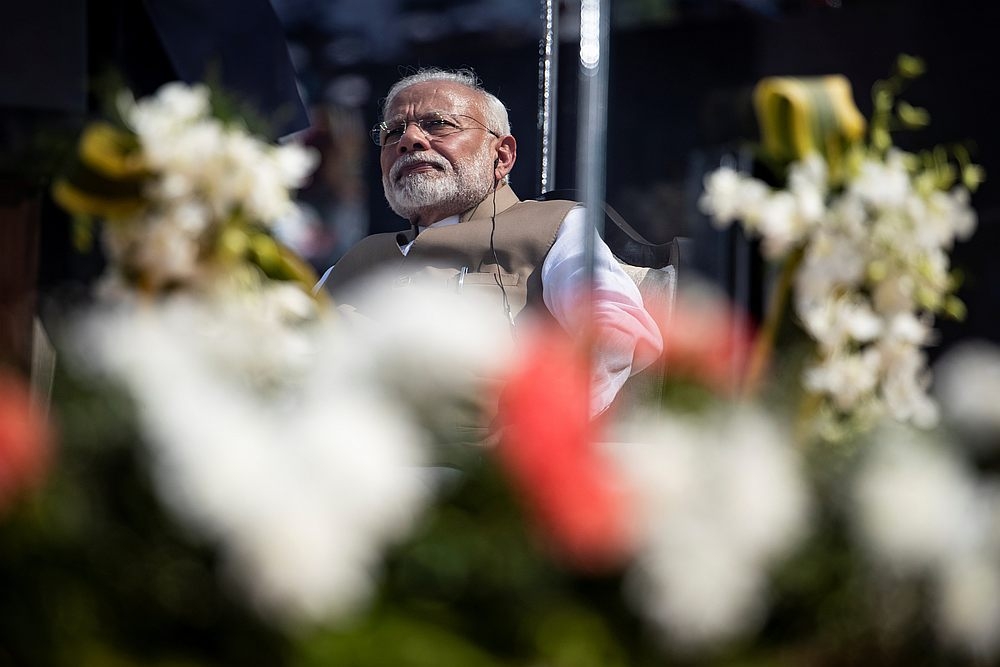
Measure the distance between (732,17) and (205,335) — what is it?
701 millimetres

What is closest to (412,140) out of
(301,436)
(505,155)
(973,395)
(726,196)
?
(505,155)

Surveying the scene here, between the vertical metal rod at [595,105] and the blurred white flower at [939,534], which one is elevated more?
the vertical metal rod at [595,105]

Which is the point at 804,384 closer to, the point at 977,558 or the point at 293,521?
the point at 977,558

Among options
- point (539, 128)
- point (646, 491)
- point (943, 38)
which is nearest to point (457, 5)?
A: point (539, 128)

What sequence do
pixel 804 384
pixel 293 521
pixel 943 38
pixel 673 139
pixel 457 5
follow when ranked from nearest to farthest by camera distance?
pixel 293 521 < pixel 804 384 < pixel 673 139 < pixel 943 38 < pixel 457 5

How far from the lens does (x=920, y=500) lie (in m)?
0.89

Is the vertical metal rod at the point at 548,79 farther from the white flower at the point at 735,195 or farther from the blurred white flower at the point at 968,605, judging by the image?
the blurred white flower at the point at 968,605

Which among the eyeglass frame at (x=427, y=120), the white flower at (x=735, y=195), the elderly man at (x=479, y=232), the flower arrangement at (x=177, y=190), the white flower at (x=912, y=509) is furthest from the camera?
the eyeglass frame at (x=427, y=120)

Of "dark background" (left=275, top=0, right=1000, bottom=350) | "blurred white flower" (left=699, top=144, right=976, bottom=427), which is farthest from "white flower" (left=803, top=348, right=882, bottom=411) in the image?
"dark background" (left=275, top=0, right=1000, bottom=350)

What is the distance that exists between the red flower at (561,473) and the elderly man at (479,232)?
1.60 ft

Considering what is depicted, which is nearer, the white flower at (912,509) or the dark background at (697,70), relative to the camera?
the white flower at (912,509)

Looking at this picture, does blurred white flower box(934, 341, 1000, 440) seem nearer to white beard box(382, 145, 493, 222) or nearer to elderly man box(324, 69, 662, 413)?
elderly man box(324, 69, 662, 413)

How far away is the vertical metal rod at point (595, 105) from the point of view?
136 cm

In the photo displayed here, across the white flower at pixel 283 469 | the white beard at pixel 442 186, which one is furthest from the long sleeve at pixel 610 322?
the white flower at pixel 283 469
